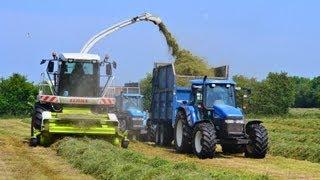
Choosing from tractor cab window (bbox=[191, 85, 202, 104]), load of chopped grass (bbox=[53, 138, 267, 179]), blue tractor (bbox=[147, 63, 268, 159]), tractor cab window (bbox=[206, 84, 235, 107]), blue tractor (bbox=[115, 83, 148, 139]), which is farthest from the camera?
blue tractor (bbox=[115, 83, 148, 139])

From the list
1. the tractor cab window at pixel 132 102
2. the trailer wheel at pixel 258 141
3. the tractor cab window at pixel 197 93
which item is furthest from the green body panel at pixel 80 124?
the tractor cab window at pixel 132 102

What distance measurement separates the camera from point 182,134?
19109 millimetres

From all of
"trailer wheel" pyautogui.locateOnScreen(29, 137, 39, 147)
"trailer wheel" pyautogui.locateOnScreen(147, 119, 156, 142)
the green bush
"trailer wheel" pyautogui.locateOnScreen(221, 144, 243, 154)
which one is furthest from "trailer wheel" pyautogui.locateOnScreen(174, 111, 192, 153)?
the green bush

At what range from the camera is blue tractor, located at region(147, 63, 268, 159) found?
17.5 m

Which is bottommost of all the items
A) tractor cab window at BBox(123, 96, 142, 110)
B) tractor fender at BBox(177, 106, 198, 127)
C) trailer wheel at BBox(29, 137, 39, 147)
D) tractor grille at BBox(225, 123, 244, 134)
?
trailer wheel at BBox(29, 137, 39, 147)

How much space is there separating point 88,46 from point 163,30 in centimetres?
1006

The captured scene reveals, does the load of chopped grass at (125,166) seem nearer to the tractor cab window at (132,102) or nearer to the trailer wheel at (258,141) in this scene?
the trailer wheel at (258,141)

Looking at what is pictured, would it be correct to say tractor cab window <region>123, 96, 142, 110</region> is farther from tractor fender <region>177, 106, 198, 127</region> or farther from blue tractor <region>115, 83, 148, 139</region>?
tractor fender <region>177, 106, 198, 127</region>

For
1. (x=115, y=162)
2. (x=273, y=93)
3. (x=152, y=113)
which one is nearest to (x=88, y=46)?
(x=152, y=113)

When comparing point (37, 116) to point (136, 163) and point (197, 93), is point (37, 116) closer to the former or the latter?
point (197, 93)

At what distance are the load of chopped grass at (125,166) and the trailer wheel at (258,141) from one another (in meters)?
4.16

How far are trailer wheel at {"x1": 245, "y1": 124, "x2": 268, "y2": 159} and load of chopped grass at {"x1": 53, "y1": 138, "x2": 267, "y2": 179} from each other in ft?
13.6

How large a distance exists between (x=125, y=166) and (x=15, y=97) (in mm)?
56210

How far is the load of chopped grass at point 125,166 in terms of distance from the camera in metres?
11.1
